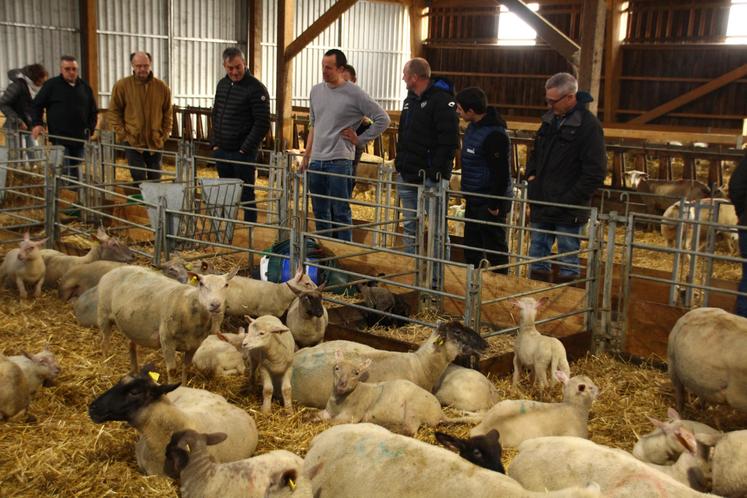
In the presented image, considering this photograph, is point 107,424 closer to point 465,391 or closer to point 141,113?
point 465,391

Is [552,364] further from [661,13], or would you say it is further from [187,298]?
[661,13]

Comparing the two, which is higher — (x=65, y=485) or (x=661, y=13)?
(x=661, y=13)

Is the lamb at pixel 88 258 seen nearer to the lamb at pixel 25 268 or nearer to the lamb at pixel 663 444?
the lamb at pixel 25 268

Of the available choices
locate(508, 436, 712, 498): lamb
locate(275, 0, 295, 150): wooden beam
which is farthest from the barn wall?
locate(508, 436, 712, 498): lamb

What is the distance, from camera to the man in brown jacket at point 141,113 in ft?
32.2

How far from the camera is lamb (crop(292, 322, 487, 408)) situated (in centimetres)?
498

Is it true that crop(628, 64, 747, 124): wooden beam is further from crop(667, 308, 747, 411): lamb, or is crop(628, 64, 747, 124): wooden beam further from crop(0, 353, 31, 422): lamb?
crop(0, 353, 31, 422): lamb

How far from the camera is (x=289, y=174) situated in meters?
8.66

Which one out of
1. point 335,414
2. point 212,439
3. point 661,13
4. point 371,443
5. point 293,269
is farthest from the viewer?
point 661,13

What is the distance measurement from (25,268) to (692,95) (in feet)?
53.3

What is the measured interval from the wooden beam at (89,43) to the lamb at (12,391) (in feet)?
47.0

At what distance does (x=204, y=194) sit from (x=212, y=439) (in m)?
5.27

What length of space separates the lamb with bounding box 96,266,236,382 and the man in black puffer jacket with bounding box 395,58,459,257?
95.9 inches

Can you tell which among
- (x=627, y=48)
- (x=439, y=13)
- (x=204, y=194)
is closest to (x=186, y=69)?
(x=439, y=13)
